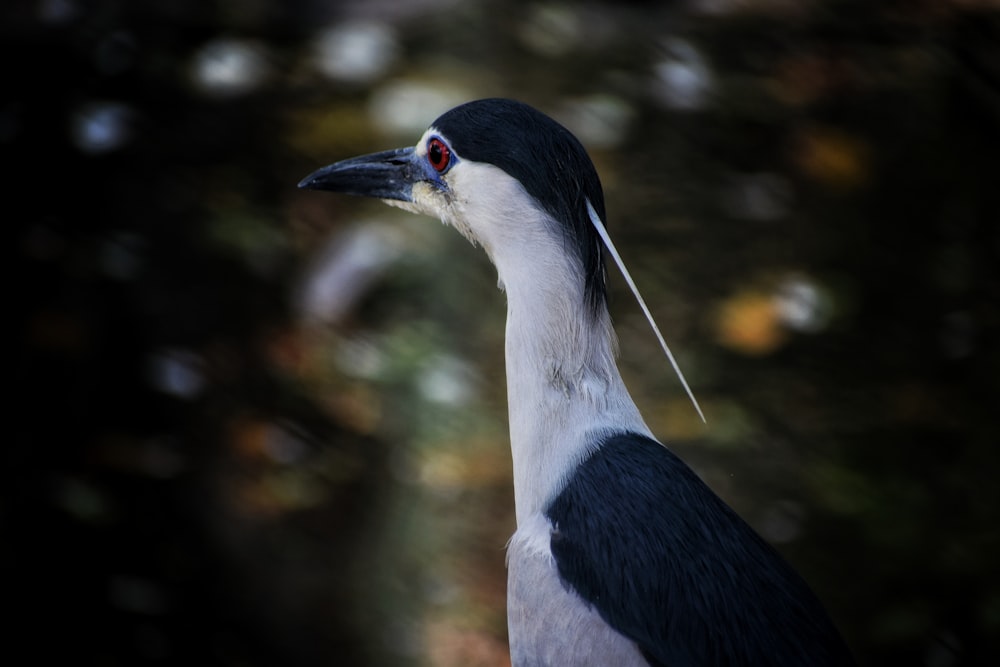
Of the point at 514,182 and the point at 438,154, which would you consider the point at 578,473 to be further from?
the point at 438,154

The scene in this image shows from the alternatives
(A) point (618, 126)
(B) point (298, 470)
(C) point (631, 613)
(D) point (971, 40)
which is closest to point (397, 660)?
(B) point (298, 470)

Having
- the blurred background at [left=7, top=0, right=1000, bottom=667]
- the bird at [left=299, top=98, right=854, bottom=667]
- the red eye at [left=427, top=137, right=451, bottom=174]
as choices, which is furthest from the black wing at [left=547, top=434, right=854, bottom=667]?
the blurred background at [left=7, top=0, right=1000, bottom=667]

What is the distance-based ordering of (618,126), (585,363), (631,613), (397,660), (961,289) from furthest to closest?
1. (618,126)
2. (961,289)
3. (397,660)
4. (585,363)
5. (631,613)

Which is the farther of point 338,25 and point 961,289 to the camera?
point 338,25

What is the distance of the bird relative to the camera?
5.06ft

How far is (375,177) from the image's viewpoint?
186 cm

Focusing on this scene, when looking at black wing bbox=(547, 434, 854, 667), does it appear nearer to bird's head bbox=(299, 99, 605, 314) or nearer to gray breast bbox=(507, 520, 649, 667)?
gray breast bbox=(507, 520, 649, 667)

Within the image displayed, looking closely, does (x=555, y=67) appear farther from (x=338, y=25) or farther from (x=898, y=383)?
(x=898, y=383)

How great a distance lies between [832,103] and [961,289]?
2.32ft

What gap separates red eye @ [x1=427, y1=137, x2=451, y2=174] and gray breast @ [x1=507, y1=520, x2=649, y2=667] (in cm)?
60

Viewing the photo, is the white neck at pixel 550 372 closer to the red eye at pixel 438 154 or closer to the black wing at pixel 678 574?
the black wing at pixel 678 574

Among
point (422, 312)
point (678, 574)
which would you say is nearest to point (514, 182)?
point (678, 574)

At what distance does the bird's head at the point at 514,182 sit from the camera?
1680 millimetres

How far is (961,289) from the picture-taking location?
9.46ft
